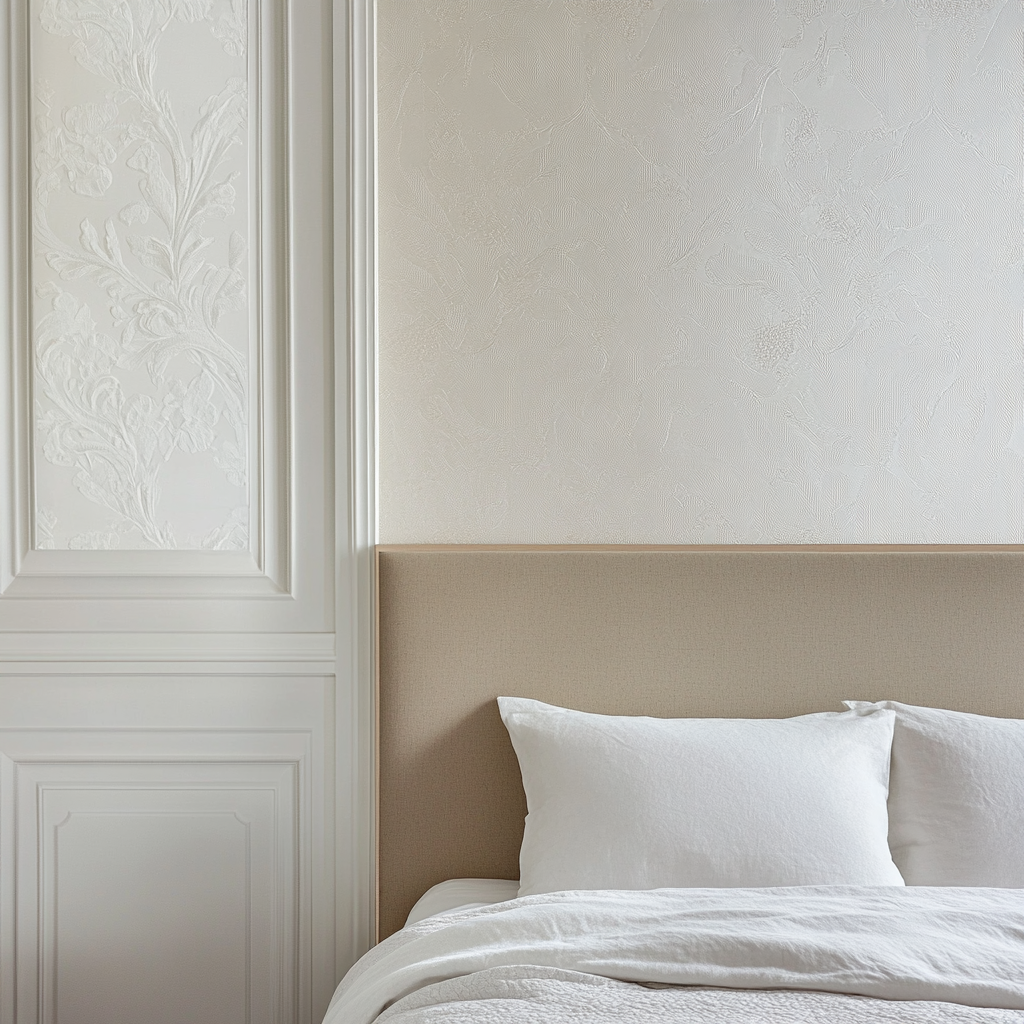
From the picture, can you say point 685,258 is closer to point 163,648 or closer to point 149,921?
point 163,648

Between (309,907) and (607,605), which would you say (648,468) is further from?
(309,907)

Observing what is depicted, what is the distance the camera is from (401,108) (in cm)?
177

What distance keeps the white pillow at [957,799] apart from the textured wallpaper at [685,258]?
0.45m

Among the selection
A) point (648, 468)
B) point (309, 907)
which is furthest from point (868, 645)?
point (309, 907)

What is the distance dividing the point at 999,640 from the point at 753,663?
1.61ft

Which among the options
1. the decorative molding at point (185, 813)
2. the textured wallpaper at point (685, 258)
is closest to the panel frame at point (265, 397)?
the textured wallpaper at point (685, 258)

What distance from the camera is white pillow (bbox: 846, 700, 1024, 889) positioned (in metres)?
1.41

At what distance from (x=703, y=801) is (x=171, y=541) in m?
1.14

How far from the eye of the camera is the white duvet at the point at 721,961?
0.96 metres

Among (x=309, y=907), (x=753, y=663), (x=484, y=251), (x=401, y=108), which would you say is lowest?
(x=309, y=907)

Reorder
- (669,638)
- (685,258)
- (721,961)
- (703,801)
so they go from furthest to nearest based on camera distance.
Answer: (685,258) → (669,638) → (703,801) → (721,961)

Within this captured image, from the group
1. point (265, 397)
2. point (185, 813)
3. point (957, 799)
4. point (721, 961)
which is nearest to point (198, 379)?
point (265, 397)

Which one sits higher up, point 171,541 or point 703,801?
point 171,541

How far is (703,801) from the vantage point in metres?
1.38
